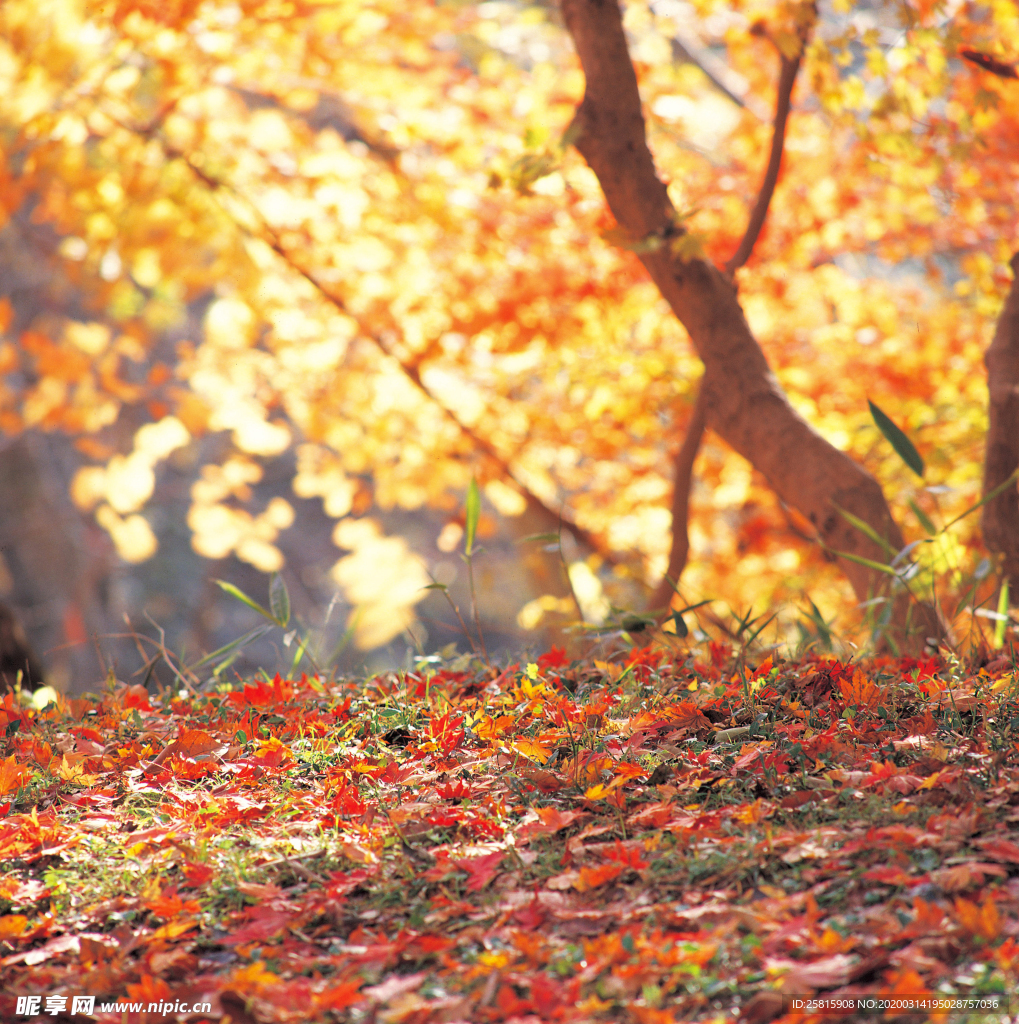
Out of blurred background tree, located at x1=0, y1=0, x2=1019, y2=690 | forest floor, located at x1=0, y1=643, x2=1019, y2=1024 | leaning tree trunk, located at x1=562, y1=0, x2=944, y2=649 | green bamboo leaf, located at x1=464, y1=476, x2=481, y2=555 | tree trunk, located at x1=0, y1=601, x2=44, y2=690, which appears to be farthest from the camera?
blurred background tree, located at x1=0, y1=0, x2=1019, y2=690

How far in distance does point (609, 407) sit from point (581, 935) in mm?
3906

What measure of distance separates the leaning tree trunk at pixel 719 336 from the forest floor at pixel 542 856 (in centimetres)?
71

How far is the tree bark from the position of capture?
10.3ft

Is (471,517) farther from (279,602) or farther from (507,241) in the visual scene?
(507,241)

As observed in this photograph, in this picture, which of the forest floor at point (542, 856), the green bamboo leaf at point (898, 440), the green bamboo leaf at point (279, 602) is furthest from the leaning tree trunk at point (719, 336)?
the green bamboo leaf at point (279, 602)

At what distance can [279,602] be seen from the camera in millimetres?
2805

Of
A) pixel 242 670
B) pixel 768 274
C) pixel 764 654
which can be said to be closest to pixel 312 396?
pixel 768 274

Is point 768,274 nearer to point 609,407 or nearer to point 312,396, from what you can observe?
point 609,407

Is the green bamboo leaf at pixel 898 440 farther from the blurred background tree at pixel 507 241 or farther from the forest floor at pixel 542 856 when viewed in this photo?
the blurred background tree at pixel 507 241

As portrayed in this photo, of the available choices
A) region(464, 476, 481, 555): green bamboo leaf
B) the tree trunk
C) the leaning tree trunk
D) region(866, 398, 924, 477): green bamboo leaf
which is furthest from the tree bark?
the tree trunk

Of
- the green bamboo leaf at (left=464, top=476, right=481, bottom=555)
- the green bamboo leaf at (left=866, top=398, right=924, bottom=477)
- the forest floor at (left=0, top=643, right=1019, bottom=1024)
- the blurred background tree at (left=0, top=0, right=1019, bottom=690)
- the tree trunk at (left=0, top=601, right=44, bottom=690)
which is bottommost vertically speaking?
the forest floor at (left=0, top=643, right=1019, bottom=1024)

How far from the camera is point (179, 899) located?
1572mm

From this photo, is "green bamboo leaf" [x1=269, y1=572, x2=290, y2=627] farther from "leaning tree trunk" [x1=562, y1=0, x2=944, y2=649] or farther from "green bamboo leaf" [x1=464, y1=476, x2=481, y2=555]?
"leaning tree trunk" [x1=562, y1=0, x2=944, y2=649]

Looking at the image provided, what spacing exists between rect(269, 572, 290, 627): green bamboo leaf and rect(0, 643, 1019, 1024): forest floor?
31cm
